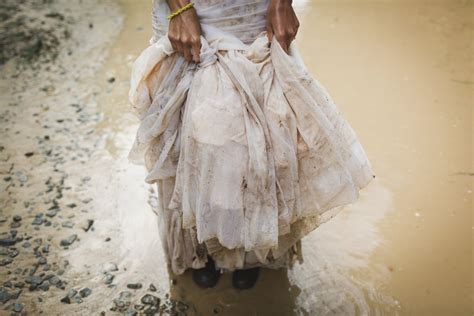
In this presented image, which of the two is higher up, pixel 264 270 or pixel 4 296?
pixel 4 296

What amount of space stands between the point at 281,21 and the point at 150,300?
4.74 feet

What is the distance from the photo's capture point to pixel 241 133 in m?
1.58

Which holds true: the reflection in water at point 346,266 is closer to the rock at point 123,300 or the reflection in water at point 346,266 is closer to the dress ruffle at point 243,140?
the dress ruffle at point 243,140

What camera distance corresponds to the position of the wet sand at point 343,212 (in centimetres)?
220

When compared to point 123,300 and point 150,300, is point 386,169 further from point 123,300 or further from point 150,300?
point 123,300

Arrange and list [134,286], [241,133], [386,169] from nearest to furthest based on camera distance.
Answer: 1. [241,133]
2. [134,286]
3. [386,169]

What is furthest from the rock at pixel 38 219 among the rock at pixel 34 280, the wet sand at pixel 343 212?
the rock at pixel 34 280

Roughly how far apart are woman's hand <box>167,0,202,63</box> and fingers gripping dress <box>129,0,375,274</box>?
0.04 metres

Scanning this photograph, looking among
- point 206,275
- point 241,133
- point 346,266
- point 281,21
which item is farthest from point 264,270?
point 281,21

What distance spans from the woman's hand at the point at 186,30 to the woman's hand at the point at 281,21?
27 cm

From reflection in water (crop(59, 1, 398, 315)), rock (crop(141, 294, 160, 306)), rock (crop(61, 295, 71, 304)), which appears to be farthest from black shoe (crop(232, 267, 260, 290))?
rock (crop(61, 295, 71, 304))

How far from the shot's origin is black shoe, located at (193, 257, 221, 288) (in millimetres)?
2207

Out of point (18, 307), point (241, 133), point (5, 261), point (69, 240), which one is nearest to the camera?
point (241, 133)

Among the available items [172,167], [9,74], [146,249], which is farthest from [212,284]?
[9,74]
